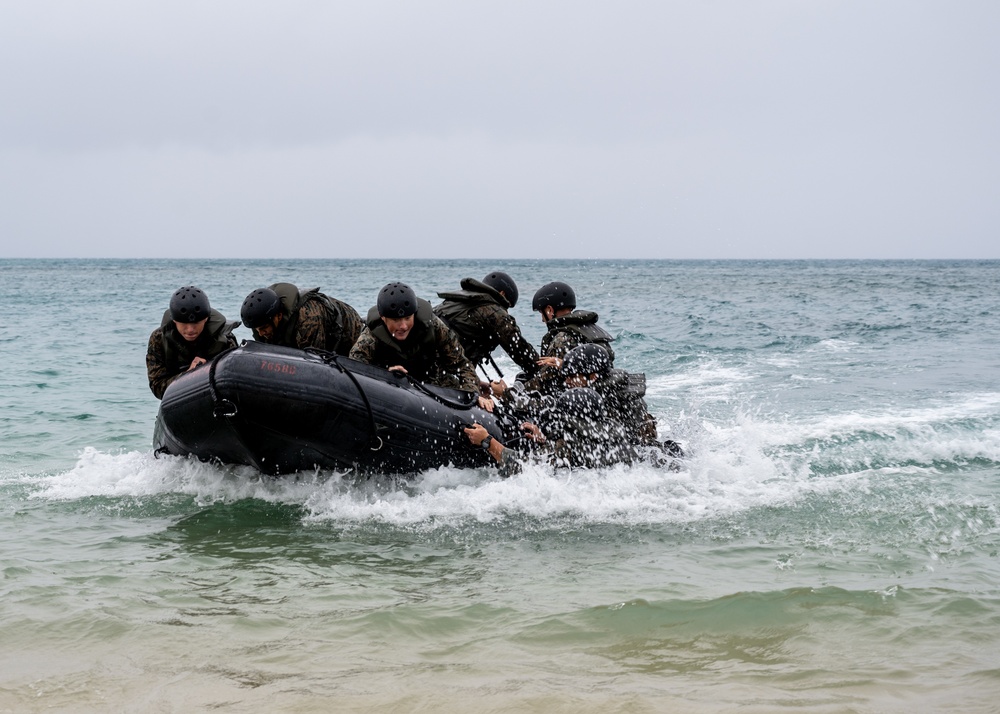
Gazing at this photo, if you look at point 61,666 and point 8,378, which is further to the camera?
point 8,378

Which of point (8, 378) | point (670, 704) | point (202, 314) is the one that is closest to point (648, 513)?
point (670, 704)

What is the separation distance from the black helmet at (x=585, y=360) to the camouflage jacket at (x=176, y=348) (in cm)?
259

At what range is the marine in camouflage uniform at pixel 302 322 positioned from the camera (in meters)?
7.18

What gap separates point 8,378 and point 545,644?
1259 cm

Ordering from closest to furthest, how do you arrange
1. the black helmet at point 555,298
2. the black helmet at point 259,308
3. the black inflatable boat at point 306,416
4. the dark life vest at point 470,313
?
the black inflatable boat at point 306,416 < the black helmet at point 259,308 < the black helmet at point 555,298 < the dark life vest at point 470,313

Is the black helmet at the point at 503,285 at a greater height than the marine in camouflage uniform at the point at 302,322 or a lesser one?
greater

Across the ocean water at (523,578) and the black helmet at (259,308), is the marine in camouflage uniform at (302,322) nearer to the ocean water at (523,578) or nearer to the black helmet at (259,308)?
the black helmet at (259,308)

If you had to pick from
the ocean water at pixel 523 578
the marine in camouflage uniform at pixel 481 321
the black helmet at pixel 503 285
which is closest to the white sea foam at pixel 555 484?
the ocean water at pixel 523 578

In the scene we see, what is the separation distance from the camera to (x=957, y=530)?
6.29m

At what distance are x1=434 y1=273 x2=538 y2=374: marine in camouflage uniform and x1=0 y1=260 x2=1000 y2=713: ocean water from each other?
1.26 meters

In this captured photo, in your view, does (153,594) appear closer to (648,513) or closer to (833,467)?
(648,513)

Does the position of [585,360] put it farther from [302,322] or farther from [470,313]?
[302,322]

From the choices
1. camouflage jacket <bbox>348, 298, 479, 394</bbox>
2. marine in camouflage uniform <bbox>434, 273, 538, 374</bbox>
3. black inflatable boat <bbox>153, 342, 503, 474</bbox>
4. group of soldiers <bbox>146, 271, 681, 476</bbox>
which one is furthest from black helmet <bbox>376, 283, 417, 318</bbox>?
marine in camouflage uniform <bbox>434, 273, 538, 374</bbox>

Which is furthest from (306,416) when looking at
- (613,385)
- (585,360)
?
(613,385)
